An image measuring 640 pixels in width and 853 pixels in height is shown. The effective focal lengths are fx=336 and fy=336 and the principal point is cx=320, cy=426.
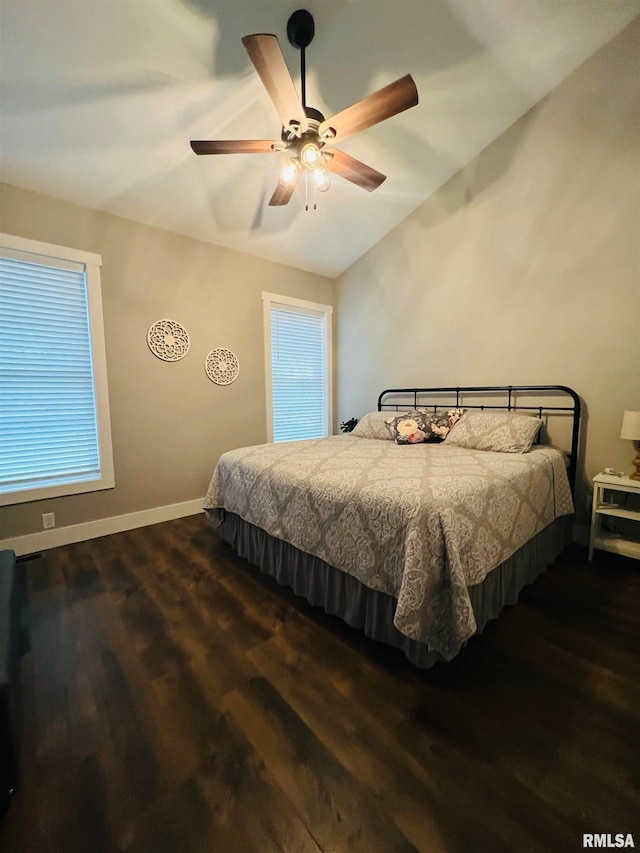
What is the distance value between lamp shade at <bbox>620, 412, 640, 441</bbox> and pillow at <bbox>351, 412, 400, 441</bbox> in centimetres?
163

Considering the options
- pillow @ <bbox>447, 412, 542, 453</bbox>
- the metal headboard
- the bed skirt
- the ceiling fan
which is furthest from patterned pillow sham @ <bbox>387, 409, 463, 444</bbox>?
the ceiling fan

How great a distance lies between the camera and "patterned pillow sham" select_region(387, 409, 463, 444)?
2938mm

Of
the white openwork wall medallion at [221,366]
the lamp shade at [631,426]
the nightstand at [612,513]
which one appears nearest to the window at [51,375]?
the white openwork wall medallion at [221,366]

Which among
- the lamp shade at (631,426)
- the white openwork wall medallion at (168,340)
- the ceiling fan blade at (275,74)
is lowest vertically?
the lamp shade at (631,426)

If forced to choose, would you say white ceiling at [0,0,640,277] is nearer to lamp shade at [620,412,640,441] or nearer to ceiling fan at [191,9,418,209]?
ceiling fan at [191,9,418,209]

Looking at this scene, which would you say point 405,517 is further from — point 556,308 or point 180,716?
point 556,308

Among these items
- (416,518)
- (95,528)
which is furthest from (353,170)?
(95,528)

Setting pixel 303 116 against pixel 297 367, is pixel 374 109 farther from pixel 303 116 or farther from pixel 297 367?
pixel 297 367

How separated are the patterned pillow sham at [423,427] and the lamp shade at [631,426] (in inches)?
43.2

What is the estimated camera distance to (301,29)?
1866 millimetres

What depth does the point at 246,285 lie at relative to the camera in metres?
3.68

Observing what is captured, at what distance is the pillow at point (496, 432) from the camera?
2451 mm

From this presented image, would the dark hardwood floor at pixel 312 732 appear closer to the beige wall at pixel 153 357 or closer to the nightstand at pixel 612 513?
the nightstand at pixel 612 513

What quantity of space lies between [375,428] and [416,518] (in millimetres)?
1965
